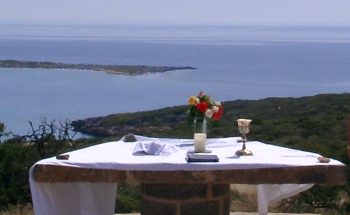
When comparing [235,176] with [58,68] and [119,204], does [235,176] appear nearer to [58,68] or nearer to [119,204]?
A: [119,204]

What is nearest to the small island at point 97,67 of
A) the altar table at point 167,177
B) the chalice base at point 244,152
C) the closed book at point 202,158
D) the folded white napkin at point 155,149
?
the folded white napkin at point 155,149

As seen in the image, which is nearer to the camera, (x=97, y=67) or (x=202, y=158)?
(x=202, y=158)

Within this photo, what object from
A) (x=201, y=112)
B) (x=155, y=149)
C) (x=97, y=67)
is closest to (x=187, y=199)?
(x=155, y=149)

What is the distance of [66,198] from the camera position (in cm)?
593

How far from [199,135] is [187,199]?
1.44 feet

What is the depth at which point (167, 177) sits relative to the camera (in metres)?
5.54

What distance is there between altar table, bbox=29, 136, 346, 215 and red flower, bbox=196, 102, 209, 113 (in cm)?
29

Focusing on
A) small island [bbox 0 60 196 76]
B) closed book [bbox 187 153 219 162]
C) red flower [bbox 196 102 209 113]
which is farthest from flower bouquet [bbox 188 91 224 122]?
small island [bbox 0 60 196 76]

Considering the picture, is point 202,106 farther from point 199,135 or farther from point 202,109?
point 199,135

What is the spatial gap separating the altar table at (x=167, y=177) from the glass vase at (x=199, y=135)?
0.08m

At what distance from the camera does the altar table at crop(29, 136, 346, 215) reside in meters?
5.54

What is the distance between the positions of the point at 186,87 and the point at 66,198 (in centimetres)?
5134

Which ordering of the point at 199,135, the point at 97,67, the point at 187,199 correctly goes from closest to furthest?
the point at 187,199 → the point at 199,135 → the point at 97,67

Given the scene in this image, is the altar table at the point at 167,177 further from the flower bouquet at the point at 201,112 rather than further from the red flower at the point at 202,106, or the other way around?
the red flower at the point at 202,106
